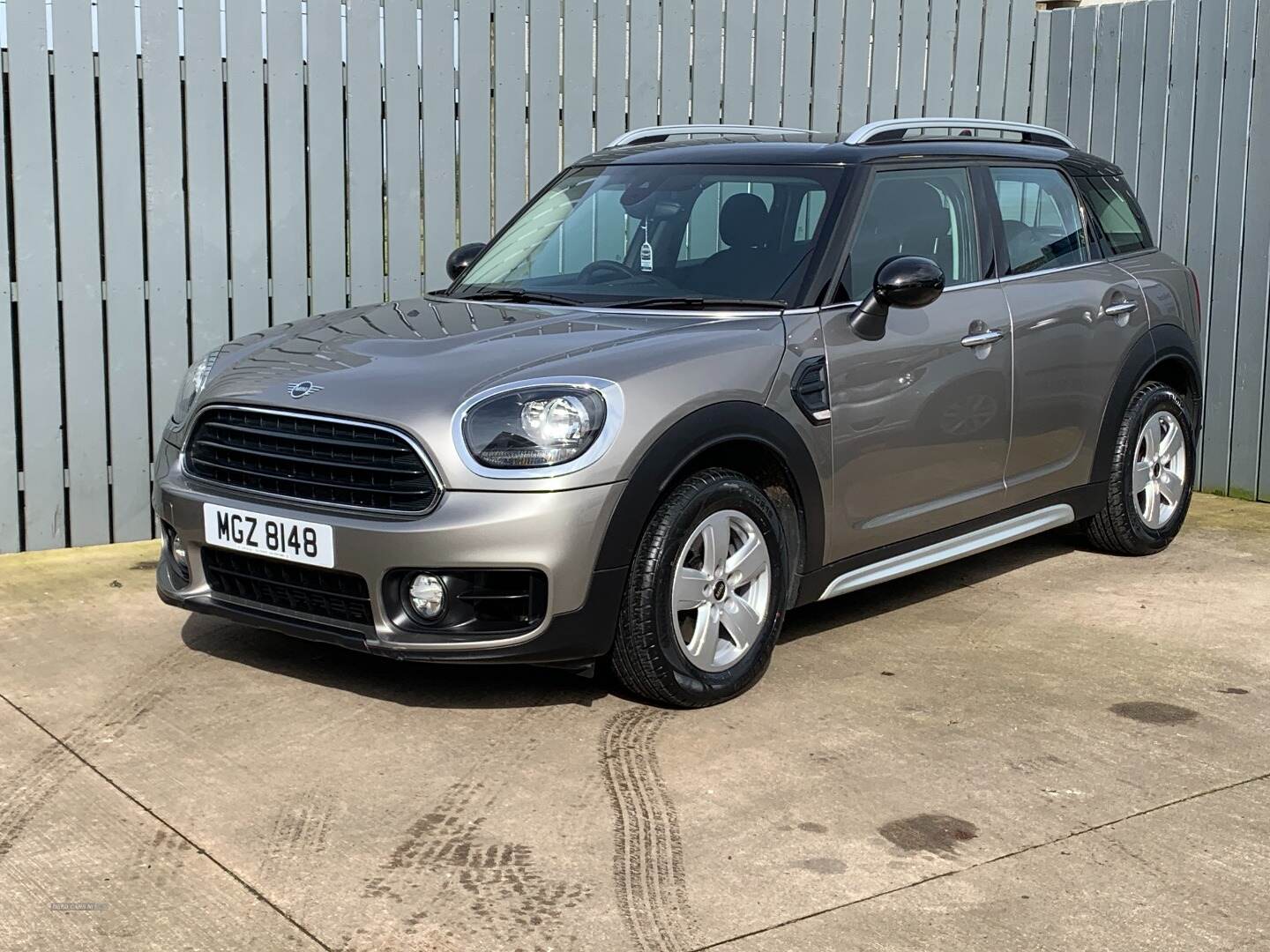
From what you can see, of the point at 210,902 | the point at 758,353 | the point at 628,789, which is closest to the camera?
the point at 210,902

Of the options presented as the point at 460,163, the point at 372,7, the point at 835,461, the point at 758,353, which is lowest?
the point at 835,461

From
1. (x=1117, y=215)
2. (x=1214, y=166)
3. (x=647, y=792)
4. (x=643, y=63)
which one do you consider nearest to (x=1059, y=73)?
(x=1214, y=166)

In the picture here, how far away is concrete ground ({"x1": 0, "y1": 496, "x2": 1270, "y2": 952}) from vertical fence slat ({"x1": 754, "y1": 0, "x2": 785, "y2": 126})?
3.54 m

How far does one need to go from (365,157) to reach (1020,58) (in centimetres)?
419

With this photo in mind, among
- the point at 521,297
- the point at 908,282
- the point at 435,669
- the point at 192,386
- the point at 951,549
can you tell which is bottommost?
the point at 435,669

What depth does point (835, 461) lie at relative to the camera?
5000mm

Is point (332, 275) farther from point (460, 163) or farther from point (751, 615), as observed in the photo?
point (751, 615)

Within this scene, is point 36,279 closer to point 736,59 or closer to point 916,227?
point 916,227

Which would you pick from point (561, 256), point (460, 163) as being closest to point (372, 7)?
point (460, 163)

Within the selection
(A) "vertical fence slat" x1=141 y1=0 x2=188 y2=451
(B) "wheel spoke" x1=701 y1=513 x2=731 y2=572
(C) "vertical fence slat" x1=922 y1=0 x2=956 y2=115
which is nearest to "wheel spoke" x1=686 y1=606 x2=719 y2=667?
(B) "wheel spoke" x1=701 y1=513 x2=731 y2=572

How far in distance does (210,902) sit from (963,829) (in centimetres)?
174

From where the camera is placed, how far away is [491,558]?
166 inches

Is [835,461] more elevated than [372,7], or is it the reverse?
[372,7]

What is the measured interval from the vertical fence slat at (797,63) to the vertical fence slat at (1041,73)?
162 centimetres
